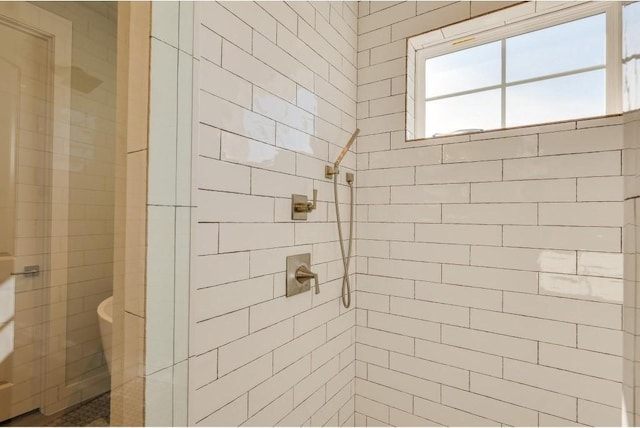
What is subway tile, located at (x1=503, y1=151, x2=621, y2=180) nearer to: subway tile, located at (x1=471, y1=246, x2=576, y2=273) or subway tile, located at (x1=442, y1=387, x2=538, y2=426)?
subway tile, located at (x1=471, y1=246, x2=576, y2=273)

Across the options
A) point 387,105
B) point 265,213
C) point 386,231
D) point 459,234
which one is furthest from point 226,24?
point 459,234

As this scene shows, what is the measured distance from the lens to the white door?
140cm

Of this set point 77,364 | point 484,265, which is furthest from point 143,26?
point 77,364

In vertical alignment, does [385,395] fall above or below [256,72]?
below

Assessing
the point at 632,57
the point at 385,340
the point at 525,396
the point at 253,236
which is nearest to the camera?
the point at 632,57

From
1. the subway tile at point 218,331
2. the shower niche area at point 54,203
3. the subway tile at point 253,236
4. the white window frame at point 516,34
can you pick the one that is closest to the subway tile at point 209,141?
the subway tile at point 253,236

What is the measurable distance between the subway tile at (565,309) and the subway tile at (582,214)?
0.97 ft

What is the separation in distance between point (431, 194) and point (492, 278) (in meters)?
0.45

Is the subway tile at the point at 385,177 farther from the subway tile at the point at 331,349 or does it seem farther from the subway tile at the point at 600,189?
the subway tile at the point at 331,349

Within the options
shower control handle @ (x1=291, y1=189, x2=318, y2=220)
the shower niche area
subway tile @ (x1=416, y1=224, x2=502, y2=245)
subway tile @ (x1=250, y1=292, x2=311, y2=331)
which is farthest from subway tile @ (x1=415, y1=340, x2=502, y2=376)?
the shower niche area

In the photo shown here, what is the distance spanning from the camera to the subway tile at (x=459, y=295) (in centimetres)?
140

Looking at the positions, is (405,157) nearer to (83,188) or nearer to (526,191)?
(526,191)

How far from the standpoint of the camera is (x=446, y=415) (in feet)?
4.88

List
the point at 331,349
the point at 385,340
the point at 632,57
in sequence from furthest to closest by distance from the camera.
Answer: the point at 385,340 → the point at 331,349 → the point at 632,57
